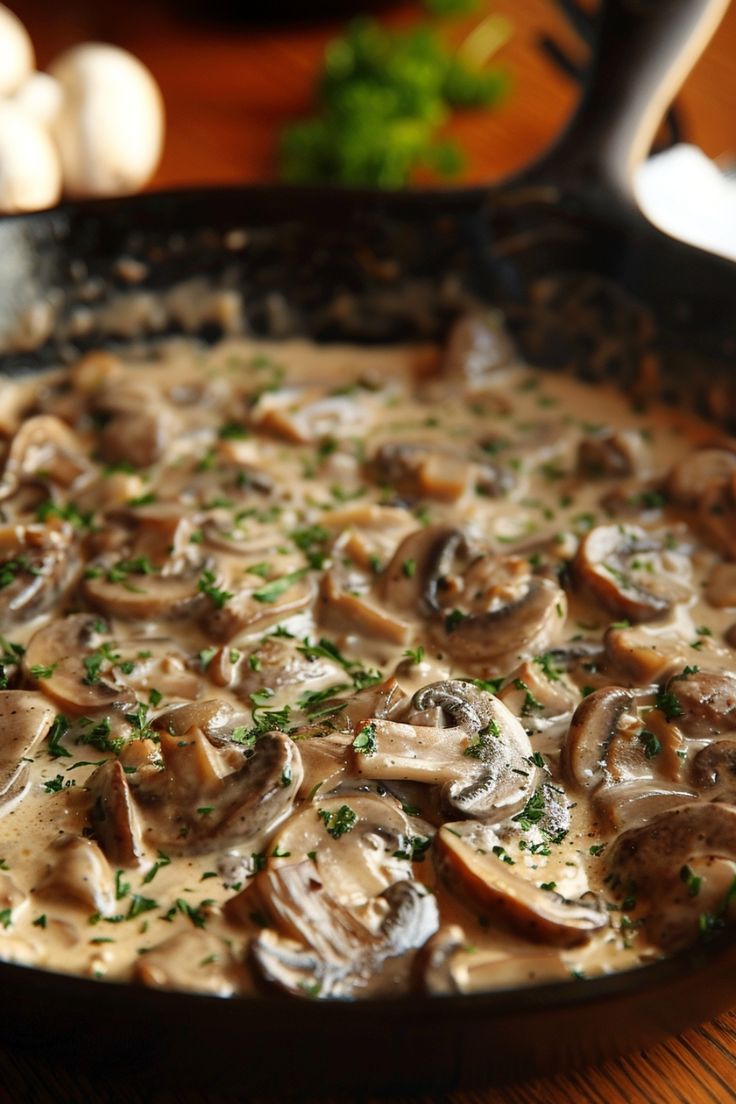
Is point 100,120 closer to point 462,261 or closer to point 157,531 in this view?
point 462,261

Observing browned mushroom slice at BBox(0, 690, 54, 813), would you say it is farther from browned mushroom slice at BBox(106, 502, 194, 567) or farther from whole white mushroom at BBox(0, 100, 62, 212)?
whole white mushroom at BBox(0, 100, 62, 212)

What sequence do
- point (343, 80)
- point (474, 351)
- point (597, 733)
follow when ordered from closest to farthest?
point (597, 733), point (474, 351), point (343, 80)

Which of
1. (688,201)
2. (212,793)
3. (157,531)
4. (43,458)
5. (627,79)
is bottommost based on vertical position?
(43,458)

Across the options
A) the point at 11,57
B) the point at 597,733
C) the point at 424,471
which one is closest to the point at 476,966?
the point at 597,733

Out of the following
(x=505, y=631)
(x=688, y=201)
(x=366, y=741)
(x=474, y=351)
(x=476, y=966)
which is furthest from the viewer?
(x=688, y=201)

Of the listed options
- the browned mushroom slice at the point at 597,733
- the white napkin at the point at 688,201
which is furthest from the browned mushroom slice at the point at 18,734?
the white napkin at the point at 688,201

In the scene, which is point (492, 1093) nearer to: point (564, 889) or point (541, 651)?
point (564, 889)
